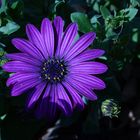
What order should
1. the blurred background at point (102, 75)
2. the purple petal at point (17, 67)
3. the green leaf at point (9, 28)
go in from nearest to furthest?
1. the purple petal at point (17, 67)
2. the green leaf at point (9, 28)
3. the blurred background at point (102, 75)

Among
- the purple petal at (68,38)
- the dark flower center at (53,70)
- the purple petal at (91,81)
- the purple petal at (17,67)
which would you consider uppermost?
the purple petal at (68,38)

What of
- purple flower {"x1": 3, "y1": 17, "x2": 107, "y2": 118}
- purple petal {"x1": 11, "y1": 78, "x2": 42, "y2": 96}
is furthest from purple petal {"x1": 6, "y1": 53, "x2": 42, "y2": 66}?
purple petal {"x1": 11, "y1": 78, "x2": 42, "y2": 96}

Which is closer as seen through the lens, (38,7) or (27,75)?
(27,75)

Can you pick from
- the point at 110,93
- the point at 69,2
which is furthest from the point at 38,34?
the point at 110,93

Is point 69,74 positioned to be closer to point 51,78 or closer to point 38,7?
point 51,78

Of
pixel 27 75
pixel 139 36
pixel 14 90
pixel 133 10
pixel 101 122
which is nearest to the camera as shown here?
pixel 14 90

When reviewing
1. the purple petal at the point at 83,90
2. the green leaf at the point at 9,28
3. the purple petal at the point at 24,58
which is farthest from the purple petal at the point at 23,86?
the green leaf at the point at 9,28

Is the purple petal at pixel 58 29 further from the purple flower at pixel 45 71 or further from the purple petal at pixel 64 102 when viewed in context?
the purple petal at pixel 64 102
